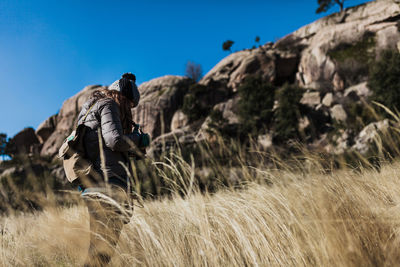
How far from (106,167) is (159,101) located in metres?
29.4

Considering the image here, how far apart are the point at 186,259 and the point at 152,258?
195 mm

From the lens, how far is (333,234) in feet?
3.18

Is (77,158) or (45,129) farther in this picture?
(45,129)

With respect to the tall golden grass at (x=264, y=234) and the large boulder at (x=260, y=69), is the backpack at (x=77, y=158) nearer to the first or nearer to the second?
the tall golden grass at (x=264, y=234)

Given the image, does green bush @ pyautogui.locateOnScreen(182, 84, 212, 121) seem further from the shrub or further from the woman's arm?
the woman's arm

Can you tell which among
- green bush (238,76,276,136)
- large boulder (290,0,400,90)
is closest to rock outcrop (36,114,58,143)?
green bush (238,76,276,136)

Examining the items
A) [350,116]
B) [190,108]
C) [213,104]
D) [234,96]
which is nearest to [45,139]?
[190,108]

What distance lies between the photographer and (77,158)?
4.81 feet

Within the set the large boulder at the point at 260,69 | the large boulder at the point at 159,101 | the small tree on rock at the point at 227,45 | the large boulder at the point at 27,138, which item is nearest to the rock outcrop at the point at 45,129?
the large boulder at the point at 27,138

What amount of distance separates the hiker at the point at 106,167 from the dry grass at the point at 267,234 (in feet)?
0.31

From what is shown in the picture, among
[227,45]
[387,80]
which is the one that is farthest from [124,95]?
[227,45]

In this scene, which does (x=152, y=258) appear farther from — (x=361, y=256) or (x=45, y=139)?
(x=45, y=139)

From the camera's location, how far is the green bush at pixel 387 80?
53.4 ft

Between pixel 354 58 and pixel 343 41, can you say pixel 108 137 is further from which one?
pixel 343 41
